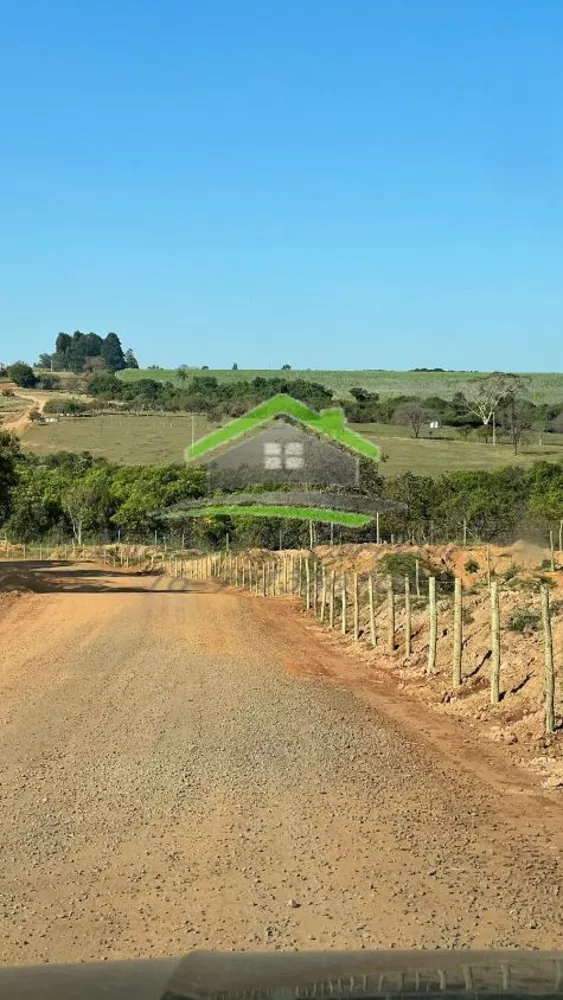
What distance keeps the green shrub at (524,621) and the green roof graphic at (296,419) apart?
49627 millimetres

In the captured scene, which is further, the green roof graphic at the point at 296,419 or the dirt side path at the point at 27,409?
the dirt side path at the point at 27,409

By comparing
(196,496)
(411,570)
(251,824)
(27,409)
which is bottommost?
(196,496)

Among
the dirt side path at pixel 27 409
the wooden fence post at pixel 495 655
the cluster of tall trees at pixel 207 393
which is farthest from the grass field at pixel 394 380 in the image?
the wooden fence post at pixel 495 655

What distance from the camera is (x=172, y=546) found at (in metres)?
68.9

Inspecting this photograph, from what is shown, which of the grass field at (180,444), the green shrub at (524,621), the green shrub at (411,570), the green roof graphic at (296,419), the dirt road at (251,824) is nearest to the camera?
the dirt road at (251,824)

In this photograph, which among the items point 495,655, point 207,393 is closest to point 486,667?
point 495,655

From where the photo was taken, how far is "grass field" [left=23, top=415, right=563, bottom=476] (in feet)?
262

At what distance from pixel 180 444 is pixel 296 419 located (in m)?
26.5

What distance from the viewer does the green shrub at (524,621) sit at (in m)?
15.7

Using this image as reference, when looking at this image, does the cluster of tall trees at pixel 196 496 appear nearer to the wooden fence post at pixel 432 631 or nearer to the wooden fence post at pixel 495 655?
the wooden fence post at pixel 432 631

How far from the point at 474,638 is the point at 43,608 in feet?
47.6

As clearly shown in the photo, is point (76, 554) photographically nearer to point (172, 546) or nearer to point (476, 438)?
point (172, 546)

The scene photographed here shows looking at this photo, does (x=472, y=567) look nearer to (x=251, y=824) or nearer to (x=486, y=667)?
(x=486, y=667)

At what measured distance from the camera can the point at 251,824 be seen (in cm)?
762
